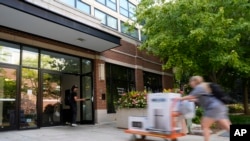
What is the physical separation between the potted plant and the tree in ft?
11.2

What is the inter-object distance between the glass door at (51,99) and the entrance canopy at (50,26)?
1755mm

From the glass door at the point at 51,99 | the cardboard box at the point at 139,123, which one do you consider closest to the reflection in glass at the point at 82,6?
the glass door at the point at 51,99

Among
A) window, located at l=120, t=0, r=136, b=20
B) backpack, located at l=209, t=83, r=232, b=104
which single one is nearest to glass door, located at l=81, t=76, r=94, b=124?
window, located at l=120, t=0, r=136, b=20

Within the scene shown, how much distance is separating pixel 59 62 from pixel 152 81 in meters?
9.65

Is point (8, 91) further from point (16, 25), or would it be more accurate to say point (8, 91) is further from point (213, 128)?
point (213, 128)

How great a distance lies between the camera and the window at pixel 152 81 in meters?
20.0

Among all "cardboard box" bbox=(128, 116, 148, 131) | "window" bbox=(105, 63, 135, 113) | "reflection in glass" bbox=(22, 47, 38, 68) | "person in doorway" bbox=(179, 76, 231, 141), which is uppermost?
"reflection in glass" bbox=(22, 47, 38, 68)

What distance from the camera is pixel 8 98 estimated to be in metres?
10.4

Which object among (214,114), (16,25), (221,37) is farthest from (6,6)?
(221,37)

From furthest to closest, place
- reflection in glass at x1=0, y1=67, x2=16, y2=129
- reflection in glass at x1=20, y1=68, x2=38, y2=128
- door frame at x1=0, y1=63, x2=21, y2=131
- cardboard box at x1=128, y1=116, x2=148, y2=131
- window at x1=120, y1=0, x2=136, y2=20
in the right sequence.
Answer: window at x1=120, y1=0, x2=136, y2=20, reflection in glass at x1=20, y1=68, x2=38, y2=128, door frame at x1=0, y1=63, x2=21, y2=131, reflection in glass at x1=0, y1=67, x2=16, y2=129, cardboard box at x1=128, y1=116, x2=148, y2=131

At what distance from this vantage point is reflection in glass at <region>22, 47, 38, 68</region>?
11259mm

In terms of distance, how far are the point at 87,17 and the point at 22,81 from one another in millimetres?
4580

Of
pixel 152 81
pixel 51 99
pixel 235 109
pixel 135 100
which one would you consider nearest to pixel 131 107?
pixel 135 100

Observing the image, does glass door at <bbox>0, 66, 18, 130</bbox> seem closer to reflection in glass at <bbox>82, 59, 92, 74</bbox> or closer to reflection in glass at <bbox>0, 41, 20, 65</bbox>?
reflection in glass at <bbox>0, 41, 20, 65</bbox>
